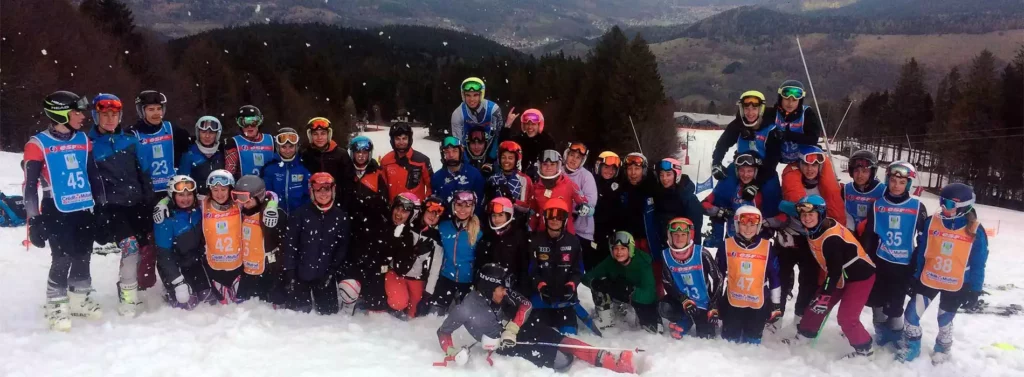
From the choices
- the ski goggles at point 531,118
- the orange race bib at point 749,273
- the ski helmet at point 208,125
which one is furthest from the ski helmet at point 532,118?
the ski helmet at point 208,125

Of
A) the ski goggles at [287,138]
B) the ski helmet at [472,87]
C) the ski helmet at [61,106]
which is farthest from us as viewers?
the ski helmet at [472,87]

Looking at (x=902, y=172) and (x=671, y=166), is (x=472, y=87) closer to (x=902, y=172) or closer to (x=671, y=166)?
(x=671, y=166)

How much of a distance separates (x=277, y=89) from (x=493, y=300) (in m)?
55.8

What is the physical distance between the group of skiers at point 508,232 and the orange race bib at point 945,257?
0.07 feet

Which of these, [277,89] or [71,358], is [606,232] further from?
[277,89]

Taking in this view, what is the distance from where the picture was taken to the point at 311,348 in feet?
17.0

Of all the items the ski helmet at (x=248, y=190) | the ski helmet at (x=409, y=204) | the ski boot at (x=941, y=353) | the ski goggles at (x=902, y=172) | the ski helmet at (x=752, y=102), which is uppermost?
the ski helmet at (x=752, y=102)

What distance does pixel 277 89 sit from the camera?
55000 millimetres

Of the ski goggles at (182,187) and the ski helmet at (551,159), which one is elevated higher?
the ski helmet at (551,159)

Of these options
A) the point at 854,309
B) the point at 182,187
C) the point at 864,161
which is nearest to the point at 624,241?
the point at 854,309

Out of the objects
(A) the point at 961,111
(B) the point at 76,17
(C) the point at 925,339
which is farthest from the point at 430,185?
(A) the point at 961,111

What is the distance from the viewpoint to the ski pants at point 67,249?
5.40 m

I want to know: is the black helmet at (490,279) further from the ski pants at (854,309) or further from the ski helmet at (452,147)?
the ski pants at (854,309)

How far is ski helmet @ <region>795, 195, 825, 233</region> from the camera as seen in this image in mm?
5691
